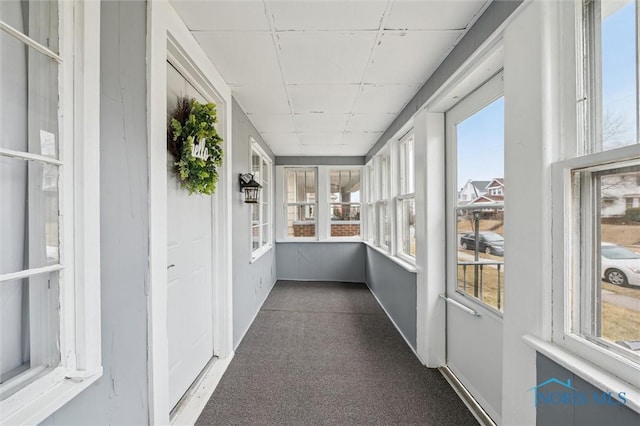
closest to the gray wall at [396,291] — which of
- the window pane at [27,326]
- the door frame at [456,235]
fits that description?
the door frame at [456,235]

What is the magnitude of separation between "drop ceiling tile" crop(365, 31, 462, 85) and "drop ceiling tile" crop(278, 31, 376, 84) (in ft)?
0.34

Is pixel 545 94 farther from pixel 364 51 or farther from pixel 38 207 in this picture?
pixel 38 207

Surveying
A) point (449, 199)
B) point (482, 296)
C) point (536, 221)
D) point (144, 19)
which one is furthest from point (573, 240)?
point (144, 19)

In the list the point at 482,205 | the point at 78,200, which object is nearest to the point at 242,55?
the point at 78,200

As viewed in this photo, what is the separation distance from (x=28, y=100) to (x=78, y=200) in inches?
13.8

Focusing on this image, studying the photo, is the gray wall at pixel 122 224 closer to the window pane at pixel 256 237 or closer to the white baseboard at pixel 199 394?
the white baseboard at pixel 199 394

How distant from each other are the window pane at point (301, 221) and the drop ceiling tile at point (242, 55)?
346 centimetres

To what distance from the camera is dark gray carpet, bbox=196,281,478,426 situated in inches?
75.5

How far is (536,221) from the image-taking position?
4.11 ft

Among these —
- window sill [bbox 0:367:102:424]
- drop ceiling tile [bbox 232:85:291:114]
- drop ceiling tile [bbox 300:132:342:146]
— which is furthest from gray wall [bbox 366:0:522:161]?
window sill [bbox 0:367:102:424]

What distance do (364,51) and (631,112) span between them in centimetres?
150

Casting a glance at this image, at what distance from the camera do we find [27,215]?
92 cm

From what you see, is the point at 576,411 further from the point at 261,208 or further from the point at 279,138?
the point at 279,138

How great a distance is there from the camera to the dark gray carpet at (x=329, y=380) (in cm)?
192
